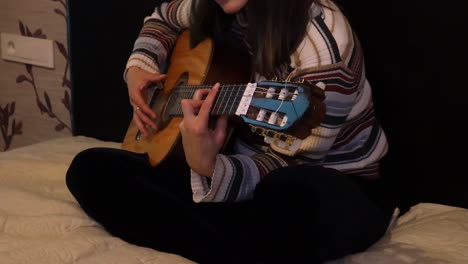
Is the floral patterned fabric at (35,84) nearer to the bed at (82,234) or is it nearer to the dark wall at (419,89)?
the bed at (82,234)

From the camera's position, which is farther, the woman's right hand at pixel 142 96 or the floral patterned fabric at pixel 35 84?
the floral patterned fabric at pixel 35 84

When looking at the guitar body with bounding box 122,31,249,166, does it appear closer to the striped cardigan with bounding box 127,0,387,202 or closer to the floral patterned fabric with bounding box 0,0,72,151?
the striped cardigan with bounding box 127,0,387,202

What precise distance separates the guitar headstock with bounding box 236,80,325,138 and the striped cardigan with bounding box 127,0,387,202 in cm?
14

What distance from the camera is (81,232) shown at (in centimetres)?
97

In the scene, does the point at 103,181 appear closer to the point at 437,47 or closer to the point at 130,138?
the point at 130,138

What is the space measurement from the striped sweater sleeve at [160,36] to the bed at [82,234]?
0.34 metres

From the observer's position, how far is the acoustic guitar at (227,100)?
0.70 m

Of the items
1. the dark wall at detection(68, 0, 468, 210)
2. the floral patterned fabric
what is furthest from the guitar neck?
the floral patterned fabric

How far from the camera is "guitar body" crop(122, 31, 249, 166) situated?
105 centimetres

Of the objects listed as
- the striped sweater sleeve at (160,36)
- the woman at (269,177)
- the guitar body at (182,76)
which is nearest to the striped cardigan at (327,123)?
the woman at (269,177)

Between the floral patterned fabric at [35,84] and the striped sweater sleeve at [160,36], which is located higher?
the striped sweater sleeve at [160,36]

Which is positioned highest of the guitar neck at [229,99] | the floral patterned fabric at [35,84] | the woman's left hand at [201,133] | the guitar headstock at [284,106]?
the guitar headstock at [284,106]

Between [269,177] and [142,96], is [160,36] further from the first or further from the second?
[269,177]

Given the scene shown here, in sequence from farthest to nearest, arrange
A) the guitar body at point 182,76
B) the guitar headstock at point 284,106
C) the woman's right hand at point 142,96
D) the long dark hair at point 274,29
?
1. the woman's right hand at point 142,96
2. the guitar body at point 182,76
3. the long dark hair at point 274,29
4. the guitar headstock at point 284,106
